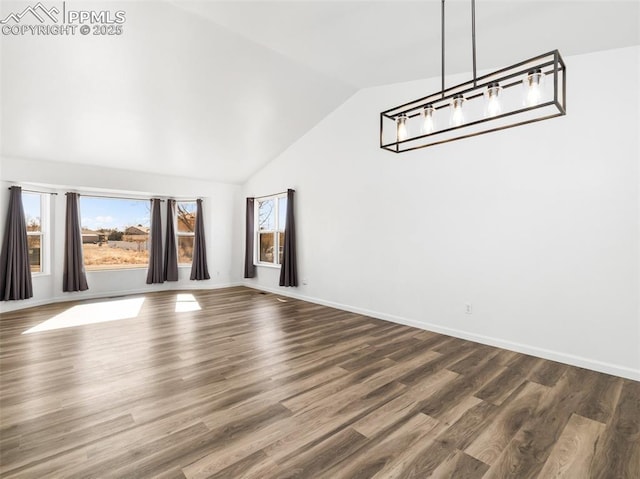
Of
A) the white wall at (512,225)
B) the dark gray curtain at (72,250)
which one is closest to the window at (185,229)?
the dark gray curtain at (72,250)

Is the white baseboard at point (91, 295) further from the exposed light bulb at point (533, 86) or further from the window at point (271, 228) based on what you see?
the exposed light bulb at point (533, 86)

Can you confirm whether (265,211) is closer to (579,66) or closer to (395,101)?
(395,101)

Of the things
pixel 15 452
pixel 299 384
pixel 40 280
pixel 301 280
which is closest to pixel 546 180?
pixel 299 384

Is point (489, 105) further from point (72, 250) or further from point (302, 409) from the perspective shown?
point (72, 250)

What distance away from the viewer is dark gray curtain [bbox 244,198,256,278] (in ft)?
23.1

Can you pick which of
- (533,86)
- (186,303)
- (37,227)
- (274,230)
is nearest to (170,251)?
(186,303)

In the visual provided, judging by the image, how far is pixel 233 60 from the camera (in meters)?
3.58

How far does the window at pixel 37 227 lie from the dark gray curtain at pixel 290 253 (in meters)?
4.32

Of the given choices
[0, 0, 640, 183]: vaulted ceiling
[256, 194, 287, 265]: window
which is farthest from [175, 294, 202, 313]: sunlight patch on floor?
[0, 0, 640, 183]: vaulted ceiling

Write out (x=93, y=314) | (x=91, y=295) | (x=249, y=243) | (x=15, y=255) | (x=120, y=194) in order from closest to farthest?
(x=93, y=314) → (x=15, y=255) → (x=91, y=295) → (x=120, y=194) → (x=249, y=243)

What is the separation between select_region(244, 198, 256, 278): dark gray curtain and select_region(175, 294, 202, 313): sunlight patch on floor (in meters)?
1.34

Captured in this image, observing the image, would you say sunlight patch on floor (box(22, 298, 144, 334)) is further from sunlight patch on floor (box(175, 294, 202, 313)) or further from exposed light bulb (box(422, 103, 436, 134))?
exposed light bulb (box(422, 103, 436, 134))

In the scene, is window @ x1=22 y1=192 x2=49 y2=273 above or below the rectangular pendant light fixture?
below

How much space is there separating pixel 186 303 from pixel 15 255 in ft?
8.75
